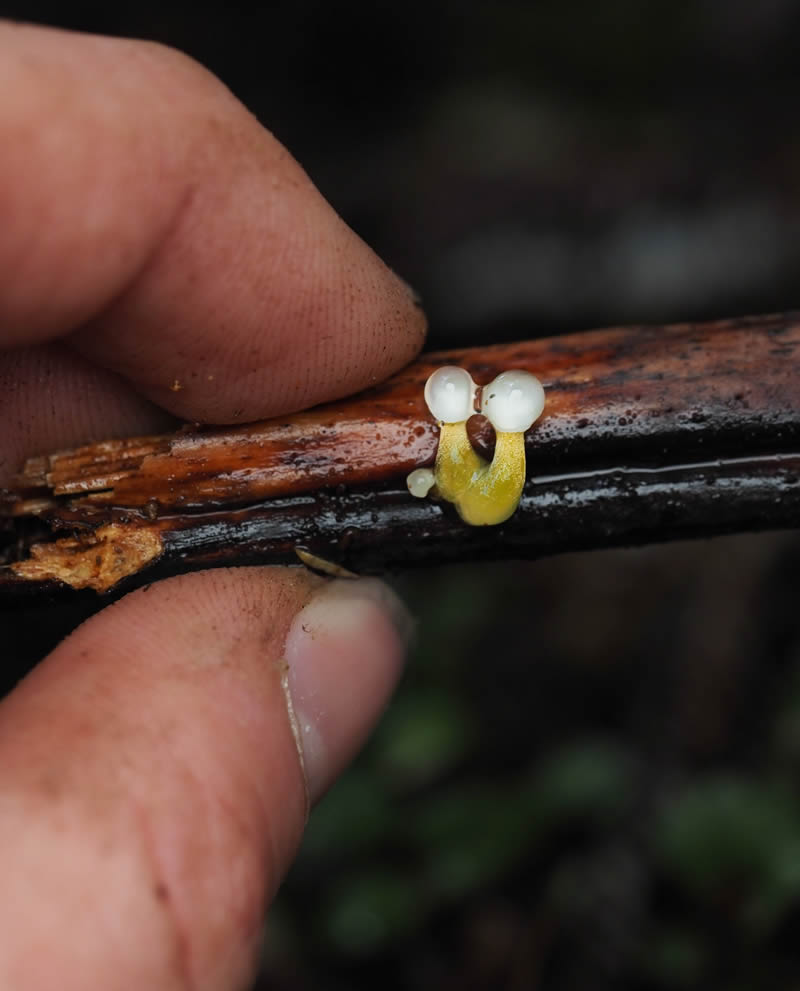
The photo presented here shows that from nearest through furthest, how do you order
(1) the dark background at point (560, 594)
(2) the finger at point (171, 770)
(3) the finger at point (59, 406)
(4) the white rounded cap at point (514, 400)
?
(2) the finger at point (171, 770), (4) the white rounded cap at point (514, 400), (3) the finger at point (59, 406), (1) the dark background at point (560, 594)

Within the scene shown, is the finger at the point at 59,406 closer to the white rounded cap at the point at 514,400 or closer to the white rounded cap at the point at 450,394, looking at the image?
the white rounded cap at the point at 450,394

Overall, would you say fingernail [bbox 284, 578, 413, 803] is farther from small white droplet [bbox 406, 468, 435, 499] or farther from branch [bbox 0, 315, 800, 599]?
small white droplet [bbox 406, 468, 435, 499]

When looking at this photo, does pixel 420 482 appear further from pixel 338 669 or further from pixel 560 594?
pixel 560 594

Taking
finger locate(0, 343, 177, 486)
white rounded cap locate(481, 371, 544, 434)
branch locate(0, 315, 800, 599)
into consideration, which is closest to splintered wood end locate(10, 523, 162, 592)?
branch locate(0, 315, 800, 599)

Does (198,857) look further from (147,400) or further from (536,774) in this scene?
(536,774)

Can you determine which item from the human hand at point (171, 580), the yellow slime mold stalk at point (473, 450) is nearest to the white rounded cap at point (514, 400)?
the yellow slime mold stalk at point (473, 450)

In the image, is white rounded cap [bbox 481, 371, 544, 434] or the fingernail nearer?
white rounded cap [bbox 481, 371, 544, 434]
